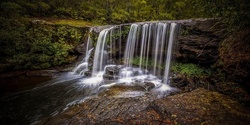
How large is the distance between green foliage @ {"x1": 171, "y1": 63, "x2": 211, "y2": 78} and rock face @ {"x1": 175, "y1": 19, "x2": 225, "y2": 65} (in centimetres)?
38

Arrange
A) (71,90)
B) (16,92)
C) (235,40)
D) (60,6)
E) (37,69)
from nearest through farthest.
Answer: (235,40) → (16,92) → (71,90) → (37,69) → (60,6)

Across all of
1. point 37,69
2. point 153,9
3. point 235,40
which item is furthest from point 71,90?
point 153,9

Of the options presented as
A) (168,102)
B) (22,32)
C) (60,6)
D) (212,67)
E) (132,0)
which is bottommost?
(168,102)

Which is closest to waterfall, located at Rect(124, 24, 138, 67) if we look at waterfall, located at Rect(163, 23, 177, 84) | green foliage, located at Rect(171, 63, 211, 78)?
waterfall, located at Rect(163, 23, 177, 84)

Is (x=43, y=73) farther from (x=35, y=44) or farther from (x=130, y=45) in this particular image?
(x=130, y=45)

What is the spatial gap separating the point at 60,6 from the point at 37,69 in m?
11.3

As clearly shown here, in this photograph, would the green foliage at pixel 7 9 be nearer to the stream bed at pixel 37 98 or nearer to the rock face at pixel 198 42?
the stream bed at pixel 37 98

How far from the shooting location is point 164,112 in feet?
12.7

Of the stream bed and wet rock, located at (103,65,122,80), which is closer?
the stream bed

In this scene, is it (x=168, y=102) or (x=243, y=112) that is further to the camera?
(x=168, y=102)

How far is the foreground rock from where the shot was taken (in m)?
3.46

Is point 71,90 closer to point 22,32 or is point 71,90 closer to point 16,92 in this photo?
point 16,92

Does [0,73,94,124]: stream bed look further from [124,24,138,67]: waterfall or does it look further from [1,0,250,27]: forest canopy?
[1,0,250,27]: forest canopy

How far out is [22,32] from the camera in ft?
33.2
